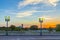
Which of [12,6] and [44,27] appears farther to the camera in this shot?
[44,27]

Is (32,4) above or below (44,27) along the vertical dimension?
above

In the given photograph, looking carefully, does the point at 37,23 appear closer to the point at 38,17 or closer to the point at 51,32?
the point at 38,17

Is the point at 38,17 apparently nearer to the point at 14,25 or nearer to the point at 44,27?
the point at 44,27

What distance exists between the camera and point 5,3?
1069 cm

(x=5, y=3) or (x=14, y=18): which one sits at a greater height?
(x=5, y=3)

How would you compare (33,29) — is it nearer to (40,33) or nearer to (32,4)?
(40,33)

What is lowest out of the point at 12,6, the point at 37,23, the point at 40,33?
the point at 40,33

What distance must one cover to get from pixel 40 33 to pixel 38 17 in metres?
1.30

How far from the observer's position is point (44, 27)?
39.2 feet

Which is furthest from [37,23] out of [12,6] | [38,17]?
[12,6]

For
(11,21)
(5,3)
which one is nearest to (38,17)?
(11,21)

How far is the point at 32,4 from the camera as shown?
460 inches

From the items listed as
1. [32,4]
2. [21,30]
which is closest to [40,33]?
[21,30]

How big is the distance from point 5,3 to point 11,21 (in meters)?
1.86
